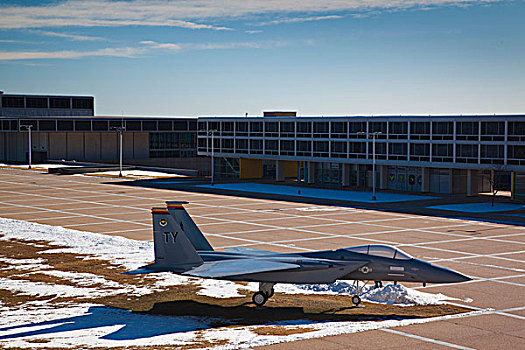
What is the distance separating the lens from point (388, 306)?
103ft

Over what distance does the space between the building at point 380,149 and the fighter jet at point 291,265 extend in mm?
53207

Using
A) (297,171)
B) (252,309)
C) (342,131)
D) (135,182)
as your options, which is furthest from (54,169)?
(252,309)

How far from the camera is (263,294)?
30844 mm

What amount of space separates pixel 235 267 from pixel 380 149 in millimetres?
68685

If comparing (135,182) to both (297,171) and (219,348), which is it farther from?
(219,348)

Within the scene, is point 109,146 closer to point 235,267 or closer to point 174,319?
point 235,267

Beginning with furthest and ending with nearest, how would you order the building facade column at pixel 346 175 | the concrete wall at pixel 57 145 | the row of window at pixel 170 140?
the row of window at pixel 170 140 < the concrete wall at pixel 57 145 < the building facade column at pixel 346 175

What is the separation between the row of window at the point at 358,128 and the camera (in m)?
83.2

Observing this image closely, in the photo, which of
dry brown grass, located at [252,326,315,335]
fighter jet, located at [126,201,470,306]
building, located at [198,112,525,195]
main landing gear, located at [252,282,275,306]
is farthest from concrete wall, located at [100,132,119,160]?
dry brown grass, located at [252,326,315,335]

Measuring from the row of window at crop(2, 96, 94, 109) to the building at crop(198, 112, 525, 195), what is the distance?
194 feet

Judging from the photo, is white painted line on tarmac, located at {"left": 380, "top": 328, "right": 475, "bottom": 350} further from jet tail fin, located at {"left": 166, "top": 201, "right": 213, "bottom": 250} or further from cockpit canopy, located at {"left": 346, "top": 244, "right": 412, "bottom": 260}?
jet tail fin, located at {"left": 166, "top": 201, "right": 213, "bottom": 250}

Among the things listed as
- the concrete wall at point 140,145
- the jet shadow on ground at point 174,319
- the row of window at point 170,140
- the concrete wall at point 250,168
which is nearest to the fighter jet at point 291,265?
the jet shadow on ground at point 174,319

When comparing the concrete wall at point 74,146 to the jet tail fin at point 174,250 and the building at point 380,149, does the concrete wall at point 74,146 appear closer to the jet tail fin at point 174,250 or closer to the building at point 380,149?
the building at point 380,149

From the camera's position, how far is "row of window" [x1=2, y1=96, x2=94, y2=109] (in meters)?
163
